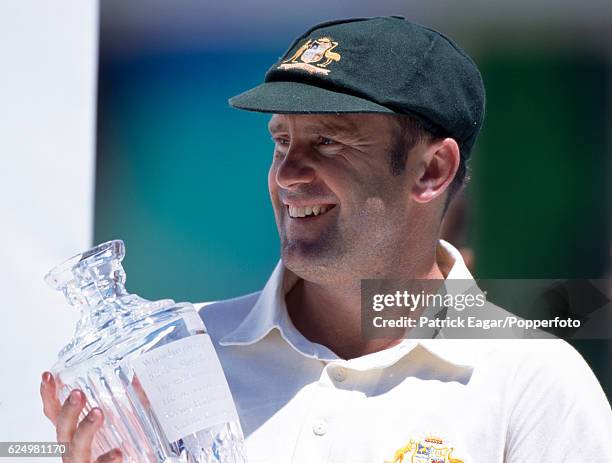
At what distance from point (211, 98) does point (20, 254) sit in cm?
92

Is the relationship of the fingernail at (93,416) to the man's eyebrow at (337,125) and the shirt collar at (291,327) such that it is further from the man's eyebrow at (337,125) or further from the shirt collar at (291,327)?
the man's eyebrow at (337,125)

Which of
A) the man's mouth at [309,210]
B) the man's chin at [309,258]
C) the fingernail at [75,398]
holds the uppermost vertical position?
the man's mouth at [309,210]

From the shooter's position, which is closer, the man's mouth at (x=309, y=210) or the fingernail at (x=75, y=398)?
the fingernail at (x=75, y=398)

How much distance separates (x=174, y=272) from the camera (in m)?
2.79

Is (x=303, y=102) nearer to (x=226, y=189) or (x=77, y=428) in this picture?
(x=77, y=428)

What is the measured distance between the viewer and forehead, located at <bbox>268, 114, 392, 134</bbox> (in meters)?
1.80

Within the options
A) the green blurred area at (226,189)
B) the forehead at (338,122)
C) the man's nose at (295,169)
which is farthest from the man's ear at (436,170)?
the green blurred area at (226,189)

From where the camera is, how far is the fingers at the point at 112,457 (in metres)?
1.38

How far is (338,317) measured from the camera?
1.86 metres

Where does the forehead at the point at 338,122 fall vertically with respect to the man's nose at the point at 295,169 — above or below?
above

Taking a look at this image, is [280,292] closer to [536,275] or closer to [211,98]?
[211,98]

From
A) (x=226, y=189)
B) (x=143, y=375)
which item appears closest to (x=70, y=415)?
(x=143, y=375)

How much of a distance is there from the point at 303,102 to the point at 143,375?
580 millimetres

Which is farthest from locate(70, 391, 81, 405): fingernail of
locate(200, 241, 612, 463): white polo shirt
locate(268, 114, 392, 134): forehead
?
locate(268, 114, 392, 134): forehead
